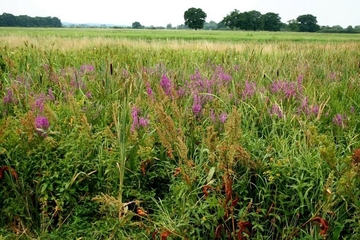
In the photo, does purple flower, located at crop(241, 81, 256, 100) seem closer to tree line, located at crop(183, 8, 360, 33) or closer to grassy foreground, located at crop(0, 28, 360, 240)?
grassy foreground, located at crop(0, 28, 360, 240)

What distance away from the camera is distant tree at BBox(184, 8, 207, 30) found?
3949 inches

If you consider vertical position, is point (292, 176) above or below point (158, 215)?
above

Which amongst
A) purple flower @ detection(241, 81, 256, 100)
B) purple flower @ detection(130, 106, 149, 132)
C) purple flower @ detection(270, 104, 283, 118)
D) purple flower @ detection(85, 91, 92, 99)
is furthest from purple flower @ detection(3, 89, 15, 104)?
purple flower @ detection(270, 104, 283, 118)

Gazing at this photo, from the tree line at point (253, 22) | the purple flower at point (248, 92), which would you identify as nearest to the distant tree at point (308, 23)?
the tree line at point (253, 22)

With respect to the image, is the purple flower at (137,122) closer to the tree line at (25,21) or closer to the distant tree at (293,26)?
the distant tree at (293,26)

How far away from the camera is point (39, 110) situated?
9.80 ft

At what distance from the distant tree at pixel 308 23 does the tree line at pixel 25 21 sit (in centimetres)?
8475

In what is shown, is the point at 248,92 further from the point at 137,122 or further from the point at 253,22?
the point at 253,22

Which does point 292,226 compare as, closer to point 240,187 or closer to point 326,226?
point 326,226

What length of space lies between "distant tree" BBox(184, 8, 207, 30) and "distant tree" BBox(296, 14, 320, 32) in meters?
31.1

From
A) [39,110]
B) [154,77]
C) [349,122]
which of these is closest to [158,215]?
[39,110]

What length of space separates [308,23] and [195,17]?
121 ft

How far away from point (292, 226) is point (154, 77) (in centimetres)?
253

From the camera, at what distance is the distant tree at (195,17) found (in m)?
100
